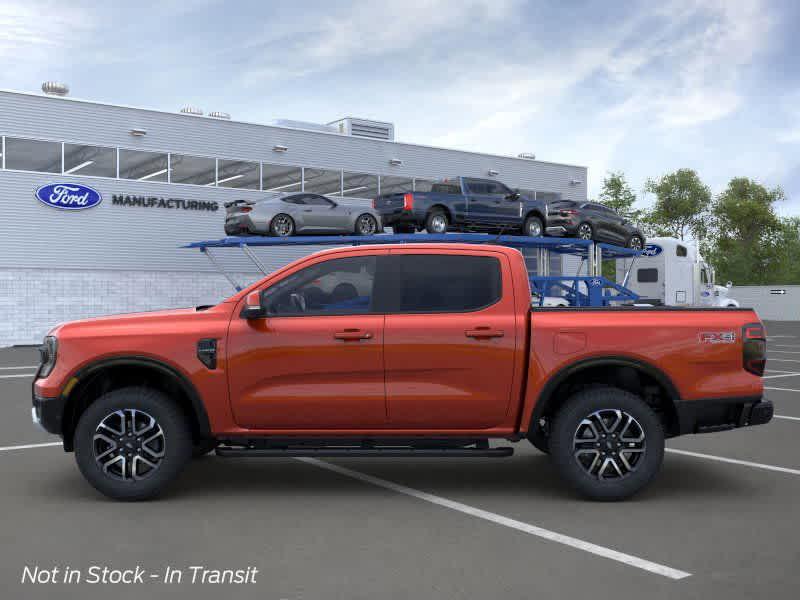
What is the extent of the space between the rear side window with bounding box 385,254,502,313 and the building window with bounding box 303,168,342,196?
27202 mm

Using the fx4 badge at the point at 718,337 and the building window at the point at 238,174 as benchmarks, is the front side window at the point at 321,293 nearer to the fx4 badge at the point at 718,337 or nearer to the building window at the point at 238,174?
the fx4 badge at the point at 718,337

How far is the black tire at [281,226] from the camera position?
23672 mm

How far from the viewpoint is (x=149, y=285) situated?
30.1 metres

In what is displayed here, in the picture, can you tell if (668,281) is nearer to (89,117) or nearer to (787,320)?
(89,117)

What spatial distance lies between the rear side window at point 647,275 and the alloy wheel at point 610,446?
2316 cm

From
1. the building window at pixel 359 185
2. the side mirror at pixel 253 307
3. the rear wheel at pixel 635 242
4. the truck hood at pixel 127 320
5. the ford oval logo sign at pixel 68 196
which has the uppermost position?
the building window at pixel 359 185

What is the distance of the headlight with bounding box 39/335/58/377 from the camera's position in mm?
6348

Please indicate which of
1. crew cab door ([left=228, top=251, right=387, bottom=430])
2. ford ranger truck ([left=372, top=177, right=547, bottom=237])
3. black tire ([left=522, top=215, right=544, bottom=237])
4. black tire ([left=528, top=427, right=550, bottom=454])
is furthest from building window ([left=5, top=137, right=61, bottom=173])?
crew cab door ([left=228, top=251, right=387, bottom=430])

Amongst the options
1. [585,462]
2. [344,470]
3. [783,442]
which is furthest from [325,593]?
[783,442]

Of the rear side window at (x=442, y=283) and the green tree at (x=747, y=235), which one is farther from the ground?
the green tree at (x=747, y=235)

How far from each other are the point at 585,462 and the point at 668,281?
23.3 meters

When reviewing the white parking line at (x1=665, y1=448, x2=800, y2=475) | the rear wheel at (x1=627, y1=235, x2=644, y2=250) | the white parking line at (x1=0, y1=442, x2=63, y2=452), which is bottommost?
the white parking line at (x1=665, y1=448, x2=800, y2=475)

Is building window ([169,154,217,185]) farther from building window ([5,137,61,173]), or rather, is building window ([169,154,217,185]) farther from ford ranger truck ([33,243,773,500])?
ford ranger truck ([33,243,773,500])

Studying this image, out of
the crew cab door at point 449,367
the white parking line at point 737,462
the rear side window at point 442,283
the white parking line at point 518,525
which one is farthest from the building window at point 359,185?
the crew cab door at point 449,367
